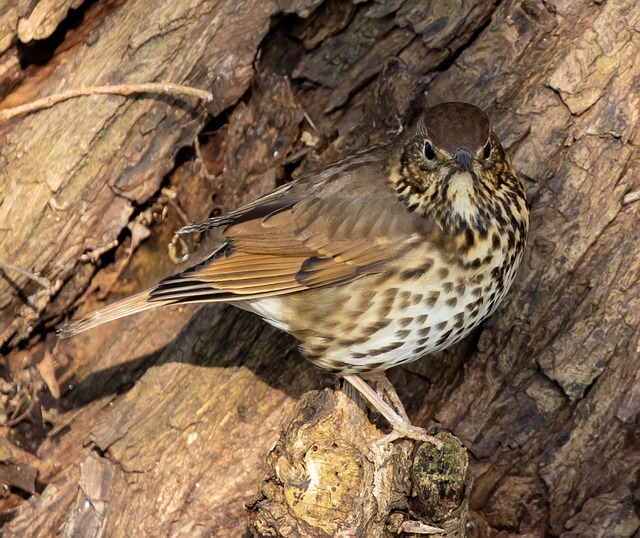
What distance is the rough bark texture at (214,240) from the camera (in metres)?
5.02

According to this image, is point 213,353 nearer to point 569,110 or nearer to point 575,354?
point 575,354

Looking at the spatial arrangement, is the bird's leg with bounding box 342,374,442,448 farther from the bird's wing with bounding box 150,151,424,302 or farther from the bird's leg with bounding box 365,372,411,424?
the bird's wing with bounding box 150,151,424,302

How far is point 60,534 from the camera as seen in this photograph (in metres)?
5.09

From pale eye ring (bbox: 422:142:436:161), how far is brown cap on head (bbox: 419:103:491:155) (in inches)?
2.4

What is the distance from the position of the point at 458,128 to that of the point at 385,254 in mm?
668

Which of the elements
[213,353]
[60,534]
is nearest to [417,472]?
[213,353]

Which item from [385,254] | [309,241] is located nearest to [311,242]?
[309,241]

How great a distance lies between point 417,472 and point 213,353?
4.97ft

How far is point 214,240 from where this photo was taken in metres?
5.54

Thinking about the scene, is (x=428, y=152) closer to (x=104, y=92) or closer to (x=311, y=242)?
(x=311, y=242)

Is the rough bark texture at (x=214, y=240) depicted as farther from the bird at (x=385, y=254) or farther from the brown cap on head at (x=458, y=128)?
the brown cap on head at (x=458, y=128)

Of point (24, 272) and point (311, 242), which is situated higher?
point (24, 272)

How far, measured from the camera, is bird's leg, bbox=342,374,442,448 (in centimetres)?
475

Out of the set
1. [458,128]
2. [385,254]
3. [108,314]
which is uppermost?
[458,128]
